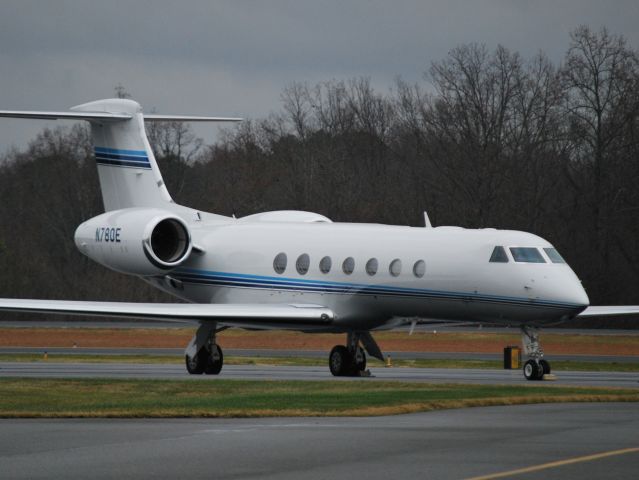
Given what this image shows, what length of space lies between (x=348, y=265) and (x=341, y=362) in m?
2.04

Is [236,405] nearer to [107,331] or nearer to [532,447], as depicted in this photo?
[532,447]

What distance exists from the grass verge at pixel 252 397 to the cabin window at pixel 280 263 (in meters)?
6.30

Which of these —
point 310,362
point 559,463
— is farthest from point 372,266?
point 559,463

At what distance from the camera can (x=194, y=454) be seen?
42.4 feet

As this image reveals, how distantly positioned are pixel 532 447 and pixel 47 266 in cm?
5627

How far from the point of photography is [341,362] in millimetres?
29438

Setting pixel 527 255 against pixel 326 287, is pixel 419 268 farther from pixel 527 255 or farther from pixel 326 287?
pixel 326 287

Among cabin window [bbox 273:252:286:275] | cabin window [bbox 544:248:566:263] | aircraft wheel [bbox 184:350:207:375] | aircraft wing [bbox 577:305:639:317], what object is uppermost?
cabin window [bbox 273:252:286:275]

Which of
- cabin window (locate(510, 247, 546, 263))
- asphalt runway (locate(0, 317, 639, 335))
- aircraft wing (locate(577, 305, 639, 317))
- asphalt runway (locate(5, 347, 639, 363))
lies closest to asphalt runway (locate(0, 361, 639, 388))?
aircraft wing (locate(577, 305, 639, 317))

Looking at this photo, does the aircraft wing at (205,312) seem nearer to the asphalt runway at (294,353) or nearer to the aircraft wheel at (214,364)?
the aircraft wheel at (214,364)

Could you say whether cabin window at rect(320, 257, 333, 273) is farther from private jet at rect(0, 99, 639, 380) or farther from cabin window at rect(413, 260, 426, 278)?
cabin window at rect(413, 260, 426, 278)

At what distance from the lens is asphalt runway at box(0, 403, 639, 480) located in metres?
11.7

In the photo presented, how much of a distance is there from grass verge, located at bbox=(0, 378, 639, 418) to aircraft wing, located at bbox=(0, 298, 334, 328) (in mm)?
2871

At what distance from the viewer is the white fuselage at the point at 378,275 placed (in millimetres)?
26609
